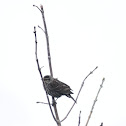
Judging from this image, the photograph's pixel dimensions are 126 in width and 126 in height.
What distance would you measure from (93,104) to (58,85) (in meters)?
5.39

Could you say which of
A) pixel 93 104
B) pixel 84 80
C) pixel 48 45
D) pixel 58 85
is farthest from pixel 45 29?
pixel 58 85

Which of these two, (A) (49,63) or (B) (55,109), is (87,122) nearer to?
(B) (55,109)

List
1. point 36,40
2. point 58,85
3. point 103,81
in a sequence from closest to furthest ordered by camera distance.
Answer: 1. point 36,40
2. point 103,81
3. point 58,85

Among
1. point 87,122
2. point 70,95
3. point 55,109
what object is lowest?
point 87,122

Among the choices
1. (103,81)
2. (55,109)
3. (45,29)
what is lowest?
(55,109)

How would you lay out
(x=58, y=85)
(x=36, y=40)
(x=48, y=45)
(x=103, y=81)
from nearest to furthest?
(x=36, y=40) → (x=48, y=45) → (x=103, y=81) → (x=58, y=85)

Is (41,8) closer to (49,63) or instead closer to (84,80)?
(49,63)

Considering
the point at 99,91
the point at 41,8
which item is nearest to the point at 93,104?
the point at 99,91

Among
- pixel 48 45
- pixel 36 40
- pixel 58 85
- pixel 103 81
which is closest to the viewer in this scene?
pixel 36 40

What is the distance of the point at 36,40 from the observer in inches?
180

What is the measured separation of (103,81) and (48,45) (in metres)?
1.01

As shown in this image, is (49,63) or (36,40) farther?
(49,63)

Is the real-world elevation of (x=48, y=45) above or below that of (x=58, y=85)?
below

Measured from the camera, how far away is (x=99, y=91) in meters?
5.23
